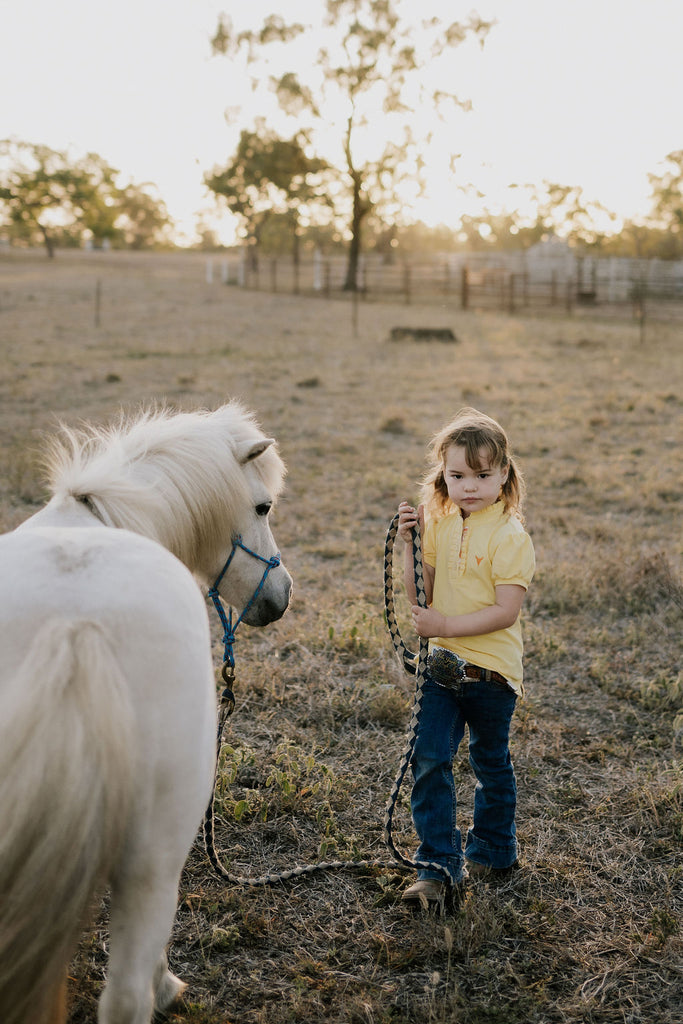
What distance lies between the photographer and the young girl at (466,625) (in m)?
2.30

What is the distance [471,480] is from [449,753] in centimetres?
80

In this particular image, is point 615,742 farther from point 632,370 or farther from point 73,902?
point 632,370

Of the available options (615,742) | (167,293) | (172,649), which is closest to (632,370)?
(615,742)

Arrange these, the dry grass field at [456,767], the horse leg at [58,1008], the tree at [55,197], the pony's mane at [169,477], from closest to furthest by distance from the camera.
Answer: the horse leg at [58,1008], the pony's mane at [169,477], the dry grass field at [456,767], the tree at [55,197]

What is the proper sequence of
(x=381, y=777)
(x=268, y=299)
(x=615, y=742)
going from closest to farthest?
(x=381, y=777)
(x=615, y=742)
(x=268, y=299)

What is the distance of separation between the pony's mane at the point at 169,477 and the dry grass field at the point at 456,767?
0.95 metres

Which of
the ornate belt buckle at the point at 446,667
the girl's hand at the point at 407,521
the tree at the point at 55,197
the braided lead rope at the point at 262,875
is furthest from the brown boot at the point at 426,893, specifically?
the tree at the point at 55,197

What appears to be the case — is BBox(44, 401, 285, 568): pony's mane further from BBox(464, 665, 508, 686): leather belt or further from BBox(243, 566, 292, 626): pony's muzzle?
BBox(464, 665, 508, 686): leather belt

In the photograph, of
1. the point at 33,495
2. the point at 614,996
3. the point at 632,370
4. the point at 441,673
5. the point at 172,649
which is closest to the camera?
the point at 172,649

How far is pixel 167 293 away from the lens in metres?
28.4

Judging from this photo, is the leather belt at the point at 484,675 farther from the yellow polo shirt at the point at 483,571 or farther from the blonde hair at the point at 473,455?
the blonde hair at the point at 473,455

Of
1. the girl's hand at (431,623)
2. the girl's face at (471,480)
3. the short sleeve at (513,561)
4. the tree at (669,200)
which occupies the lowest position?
the girl's hand at (431,623)

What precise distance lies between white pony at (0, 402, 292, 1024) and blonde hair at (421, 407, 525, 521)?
0.98 m

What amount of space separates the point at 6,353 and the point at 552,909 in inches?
531
